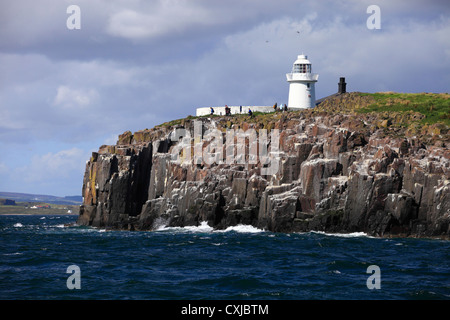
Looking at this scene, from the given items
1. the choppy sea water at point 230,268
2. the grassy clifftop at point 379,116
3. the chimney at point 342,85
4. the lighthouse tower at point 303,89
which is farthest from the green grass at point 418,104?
the choppy sea water at point 230,268

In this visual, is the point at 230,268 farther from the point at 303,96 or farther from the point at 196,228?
the point at 303,96

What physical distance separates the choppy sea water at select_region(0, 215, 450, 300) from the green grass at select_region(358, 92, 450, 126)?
3306cm

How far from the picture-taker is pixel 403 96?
4540 inches

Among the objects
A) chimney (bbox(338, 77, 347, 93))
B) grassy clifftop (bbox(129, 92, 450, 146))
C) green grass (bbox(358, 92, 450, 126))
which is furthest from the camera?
chimney (bbox(338, 77, 347, 93))

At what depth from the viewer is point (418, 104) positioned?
341 feet

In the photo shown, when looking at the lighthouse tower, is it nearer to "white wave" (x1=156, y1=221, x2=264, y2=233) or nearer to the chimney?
the chimney

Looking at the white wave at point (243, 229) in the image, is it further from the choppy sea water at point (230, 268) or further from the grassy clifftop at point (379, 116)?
the grassy clifftop at point (379, 116)

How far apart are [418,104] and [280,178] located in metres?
36.0

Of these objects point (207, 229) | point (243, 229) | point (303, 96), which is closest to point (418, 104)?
point (303, 96)

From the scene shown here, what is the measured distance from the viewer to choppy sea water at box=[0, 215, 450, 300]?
128ft

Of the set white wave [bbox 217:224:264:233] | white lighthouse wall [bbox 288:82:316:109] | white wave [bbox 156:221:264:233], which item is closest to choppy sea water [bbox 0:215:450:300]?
white wave [bbox 217:224:264:233]

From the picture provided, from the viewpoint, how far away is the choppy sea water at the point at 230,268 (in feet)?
128

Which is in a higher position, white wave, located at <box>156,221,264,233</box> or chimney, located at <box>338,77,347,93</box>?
chimney, located at <box>338,77,347,93</box>
